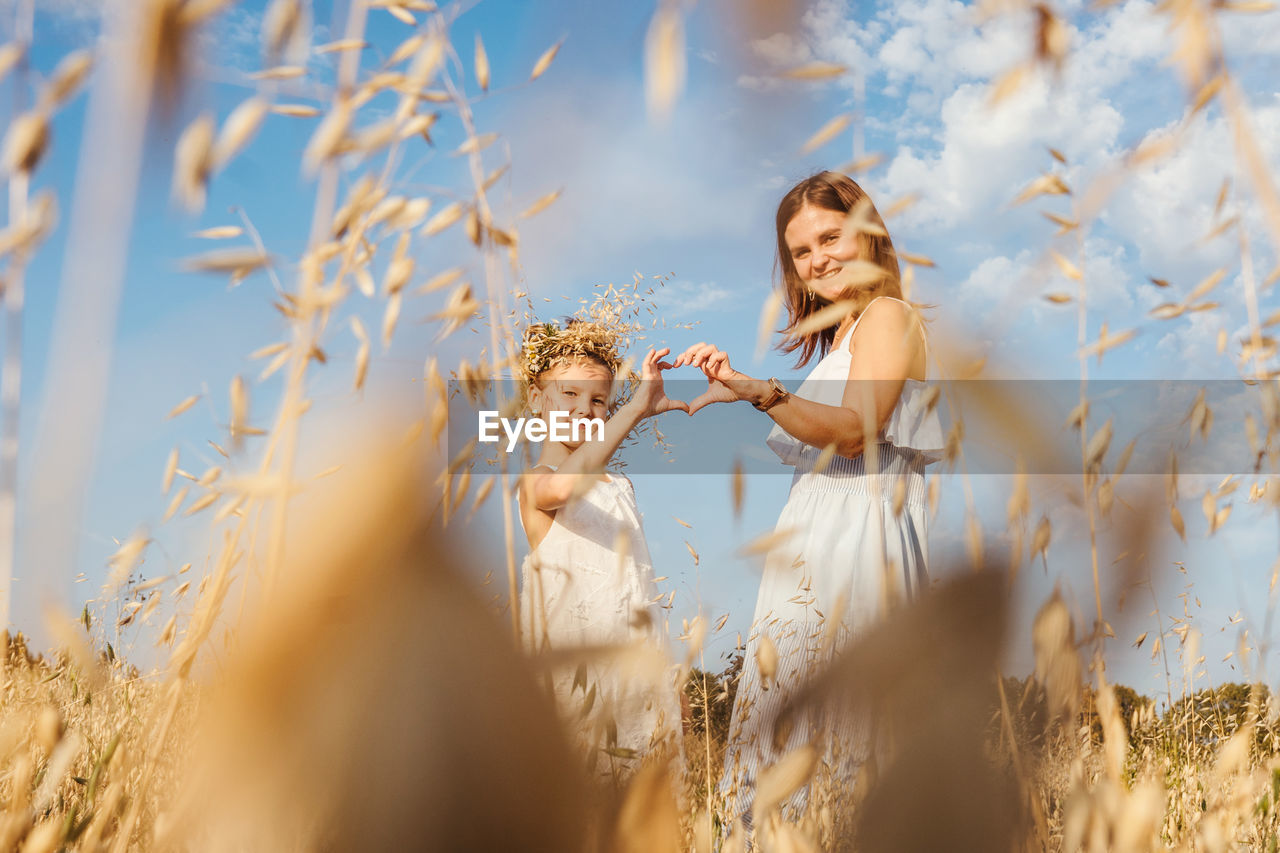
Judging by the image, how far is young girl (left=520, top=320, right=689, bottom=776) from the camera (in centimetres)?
29

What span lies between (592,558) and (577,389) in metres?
0.43

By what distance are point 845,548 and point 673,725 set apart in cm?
84

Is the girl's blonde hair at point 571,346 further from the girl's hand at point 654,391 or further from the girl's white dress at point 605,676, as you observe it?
the girl's white dress at point 605,676

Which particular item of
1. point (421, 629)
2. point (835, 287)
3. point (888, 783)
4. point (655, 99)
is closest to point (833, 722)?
point (888, 783)

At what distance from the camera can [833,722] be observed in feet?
0.88

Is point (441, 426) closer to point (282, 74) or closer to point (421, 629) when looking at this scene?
point (421, 629)

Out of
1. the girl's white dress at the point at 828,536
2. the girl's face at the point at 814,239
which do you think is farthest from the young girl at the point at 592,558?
the girl's face at the point at 814,239

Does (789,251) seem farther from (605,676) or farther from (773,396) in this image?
(605,676)

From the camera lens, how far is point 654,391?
1.09 metres

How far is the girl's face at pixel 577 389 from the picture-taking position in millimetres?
1935

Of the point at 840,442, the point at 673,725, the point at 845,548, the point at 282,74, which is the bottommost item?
the point at 673,725

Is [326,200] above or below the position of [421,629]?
above

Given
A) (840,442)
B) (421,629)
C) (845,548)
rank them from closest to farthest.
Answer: (421,629) < (840,442) < (845,548)

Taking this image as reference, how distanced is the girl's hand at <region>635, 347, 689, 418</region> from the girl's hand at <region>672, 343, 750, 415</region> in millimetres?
30
